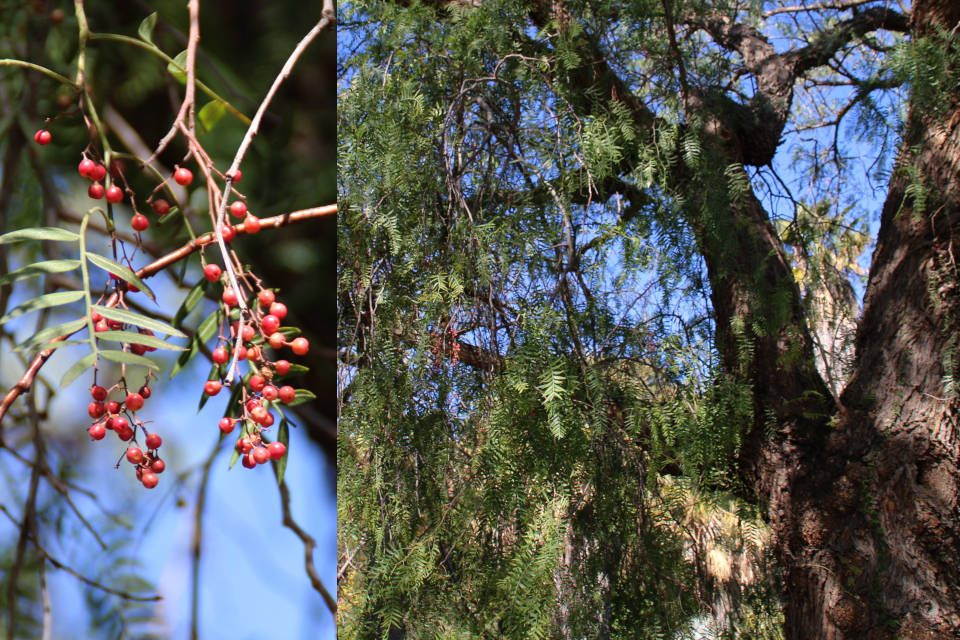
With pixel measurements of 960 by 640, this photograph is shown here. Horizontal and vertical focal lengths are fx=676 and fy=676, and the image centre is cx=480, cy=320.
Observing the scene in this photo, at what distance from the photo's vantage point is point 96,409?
0.45 meters

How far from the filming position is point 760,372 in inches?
51.8

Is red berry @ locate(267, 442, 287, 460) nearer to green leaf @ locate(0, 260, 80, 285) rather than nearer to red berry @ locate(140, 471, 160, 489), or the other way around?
red berry @ locate(140, 471, 160, 489)

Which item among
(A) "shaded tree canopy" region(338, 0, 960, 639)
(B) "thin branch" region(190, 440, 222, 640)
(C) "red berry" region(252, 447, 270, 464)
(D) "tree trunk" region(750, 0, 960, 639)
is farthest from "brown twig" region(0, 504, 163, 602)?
(D) "tree trunk" region(750, 0, 960, 639)

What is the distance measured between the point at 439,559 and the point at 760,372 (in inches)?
27.8

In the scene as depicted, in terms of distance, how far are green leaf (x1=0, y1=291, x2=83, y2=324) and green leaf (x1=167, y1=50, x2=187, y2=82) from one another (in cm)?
19

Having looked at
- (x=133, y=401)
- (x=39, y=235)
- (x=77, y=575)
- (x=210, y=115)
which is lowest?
(x=77, y=575)

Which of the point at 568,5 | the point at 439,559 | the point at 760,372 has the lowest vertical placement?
the point at 439,559

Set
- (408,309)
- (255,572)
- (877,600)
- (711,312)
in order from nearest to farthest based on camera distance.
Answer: (255,572) < (877,600) < (408,309) < (711,312)

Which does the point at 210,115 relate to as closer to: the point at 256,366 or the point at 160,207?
the point at 160,207

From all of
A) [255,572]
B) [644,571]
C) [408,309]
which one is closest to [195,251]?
[255,572]

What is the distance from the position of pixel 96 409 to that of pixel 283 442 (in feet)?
0.50

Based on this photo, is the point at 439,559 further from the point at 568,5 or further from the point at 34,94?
the point at 568,5

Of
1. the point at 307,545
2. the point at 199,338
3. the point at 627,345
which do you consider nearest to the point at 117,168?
the point at 199,338

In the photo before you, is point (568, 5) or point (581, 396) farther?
point (568, 5)
